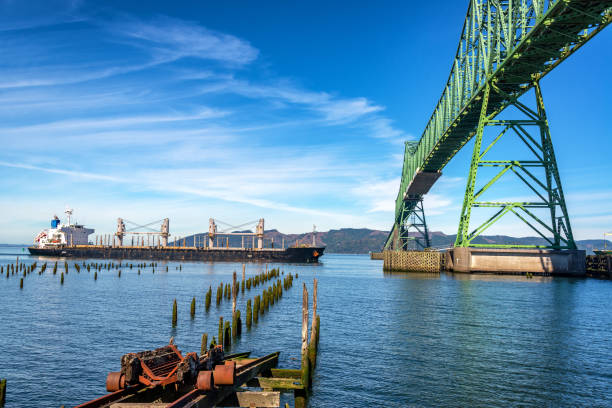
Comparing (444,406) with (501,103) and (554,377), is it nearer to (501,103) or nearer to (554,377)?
(554,377)

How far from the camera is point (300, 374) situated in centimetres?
1382

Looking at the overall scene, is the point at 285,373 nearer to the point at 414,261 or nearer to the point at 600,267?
the point at 414,261

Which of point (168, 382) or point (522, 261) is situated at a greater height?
point (522, 261)

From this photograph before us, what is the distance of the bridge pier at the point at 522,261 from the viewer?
53062 millimetres

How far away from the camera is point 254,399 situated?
38.4 feet

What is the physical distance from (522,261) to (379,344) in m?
41.0

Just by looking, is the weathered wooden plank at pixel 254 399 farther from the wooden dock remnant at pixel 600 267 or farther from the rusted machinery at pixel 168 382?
the wooden dock remnant at pixel 600 267

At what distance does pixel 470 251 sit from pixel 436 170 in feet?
98.9

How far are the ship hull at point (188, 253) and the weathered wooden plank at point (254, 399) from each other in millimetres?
95840

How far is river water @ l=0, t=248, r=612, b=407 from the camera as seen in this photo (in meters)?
14.1

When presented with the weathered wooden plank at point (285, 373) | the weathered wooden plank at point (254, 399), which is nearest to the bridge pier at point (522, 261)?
the weathered wooden plank at point (285, 373)

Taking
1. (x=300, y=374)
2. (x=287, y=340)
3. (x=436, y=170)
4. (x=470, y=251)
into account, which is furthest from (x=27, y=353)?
(x=436, y=170)

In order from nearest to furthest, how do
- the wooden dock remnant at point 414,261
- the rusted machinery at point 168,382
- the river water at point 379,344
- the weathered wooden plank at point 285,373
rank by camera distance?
the rusted machinery at point 168,382 < the weathered wooden plank at point 285,373 < the river water at point 379,344 < the wooden dock remnant at point 414,261

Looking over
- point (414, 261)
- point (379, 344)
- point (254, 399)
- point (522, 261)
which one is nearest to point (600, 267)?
point (522, 261)
